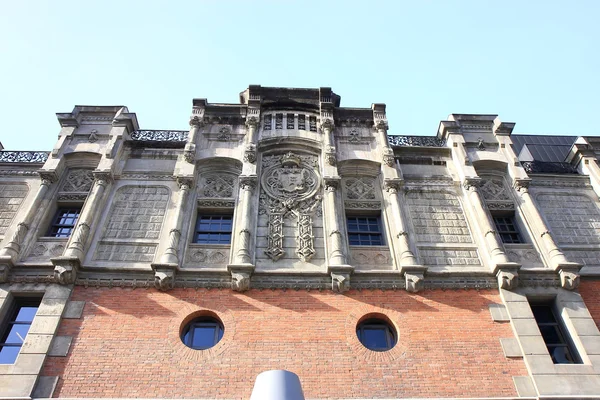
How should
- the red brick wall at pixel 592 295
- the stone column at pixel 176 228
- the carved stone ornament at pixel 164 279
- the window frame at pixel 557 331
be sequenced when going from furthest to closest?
1. the stone column at pixel 176 228
2. the red brick wall at pixel 592 295
3. the carved stone ornament at pixel 164 279
4. the window frame at pixel 557 331

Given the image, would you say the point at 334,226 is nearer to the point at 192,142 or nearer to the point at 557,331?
the point at 192,142

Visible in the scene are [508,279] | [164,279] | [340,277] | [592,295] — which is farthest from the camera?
[592,295]

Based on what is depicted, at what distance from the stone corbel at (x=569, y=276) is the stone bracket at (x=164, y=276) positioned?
34.4 ft

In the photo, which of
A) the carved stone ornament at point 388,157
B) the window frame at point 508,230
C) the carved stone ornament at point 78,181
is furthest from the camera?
the carved stone ornament at point 388,157

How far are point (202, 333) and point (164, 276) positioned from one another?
1.77 meters

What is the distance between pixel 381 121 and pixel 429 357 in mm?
9298

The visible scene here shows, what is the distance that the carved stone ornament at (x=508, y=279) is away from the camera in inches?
495

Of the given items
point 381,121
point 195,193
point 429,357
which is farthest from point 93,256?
point 381,121

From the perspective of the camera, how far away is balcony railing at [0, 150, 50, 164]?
16.5 m

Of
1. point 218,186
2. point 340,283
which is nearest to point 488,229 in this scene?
point 340,283

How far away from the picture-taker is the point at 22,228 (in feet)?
43.9

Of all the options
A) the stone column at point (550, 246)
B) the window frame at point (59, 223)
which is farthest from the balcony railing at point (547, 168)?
the window frame at point (59, 223)

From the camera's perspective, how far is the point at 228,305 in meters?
12.0

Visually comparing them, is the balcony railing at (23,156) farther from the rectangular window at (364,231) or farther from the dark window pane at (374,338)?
the dark window pane at (374,338)
